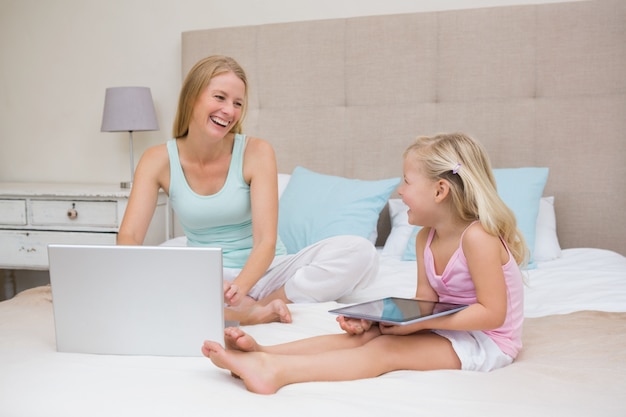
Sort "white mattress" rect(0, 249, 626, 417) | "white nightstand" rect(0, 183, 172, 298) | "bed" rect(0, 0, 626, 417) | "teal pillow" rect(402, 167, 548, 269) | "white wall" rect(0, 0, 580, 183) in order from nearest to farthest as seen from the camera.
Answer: "white mattress" rect(0, 249, 626, 417), "bed" rect(0, 0, 626, 417), "teal pillow" rect(402, 167, 548, 269), "white nightstand" rect(0, 183, 172, 298), "white wall" rect(0, 0, 580, 183)

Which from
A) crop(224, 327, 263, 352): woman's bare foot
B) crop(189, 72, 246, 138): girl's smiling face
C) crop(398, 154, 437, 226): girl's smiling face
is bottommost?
crop(224, 327, 263, 352): woman's bare foot

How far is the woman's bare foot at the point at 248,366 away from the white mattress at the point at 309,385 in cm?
2

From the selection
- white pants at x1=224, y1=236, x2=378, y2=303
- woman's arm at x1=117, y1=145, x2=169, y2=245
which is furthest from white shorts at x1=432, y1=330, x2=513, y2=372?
woman's arm at x1=117, y1=145, x2=169, y2=245

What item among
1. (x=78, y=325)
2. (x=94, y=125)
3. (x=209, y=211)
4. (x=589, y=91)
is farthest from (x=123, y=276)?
(x=94, y=125)

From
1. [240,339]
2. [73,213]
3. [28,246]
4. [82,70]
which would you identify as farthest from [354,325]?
[82,70]

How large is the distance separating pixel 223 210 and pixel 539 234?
1.21 metres

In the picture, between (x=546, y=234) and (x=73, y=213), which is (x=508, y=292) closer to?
(x=546, y=234)

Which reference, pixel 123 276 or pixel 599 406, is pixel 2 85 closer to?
pixel 123 276

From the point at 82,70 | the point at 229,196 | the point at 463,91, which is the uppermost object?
the point at 82,70

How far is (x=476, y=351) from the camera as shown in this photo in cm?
134

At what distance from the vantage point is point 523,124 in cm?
262

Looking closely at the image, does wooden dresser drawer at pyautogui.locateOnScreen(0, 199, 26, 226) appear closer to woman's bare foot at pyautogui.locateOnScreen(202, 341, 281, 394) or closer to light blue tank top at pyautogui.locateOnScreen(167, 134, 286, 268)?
light blue tank top at pyautogui.locateOnScreen(167, 134, 286, 268)

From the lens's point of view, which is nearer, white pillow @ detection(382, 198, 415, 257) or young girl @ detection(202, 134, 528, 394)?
young girl @ detection(202, 134, 528, 394)

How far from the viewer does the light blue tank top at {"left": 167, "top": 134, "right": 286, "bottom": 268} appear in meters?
1.85
